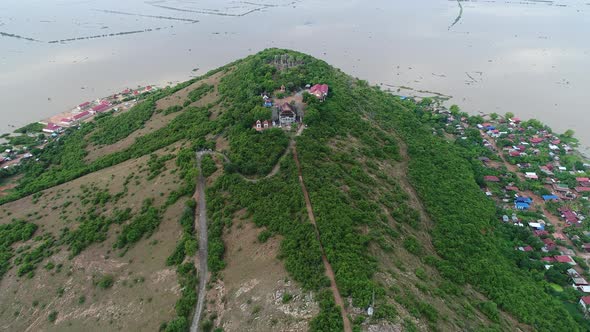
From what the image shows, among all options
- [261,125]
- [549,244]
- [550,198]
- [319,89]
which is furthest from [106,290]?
[550,198]

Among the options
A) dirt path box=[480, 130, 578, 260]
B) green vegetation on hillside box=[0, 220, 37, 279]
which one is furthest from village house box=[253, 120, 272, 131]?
dirt path box=[480, 130, 578, 260]

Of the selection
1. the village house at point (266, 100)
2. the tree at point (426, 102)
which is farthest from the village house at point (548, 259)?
the tree at point (426, 102)

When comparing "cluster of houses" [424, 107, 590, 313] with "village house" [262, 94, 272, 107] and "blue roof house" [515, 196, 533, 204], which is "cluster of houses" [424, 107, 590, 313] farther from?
"village house" [262, 94, 272, 107]

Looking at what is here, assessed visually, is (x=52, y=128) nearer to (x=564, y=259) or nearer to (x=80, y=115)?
(x=80, y=115)

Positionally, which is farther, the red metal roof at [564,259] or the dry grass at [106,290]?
the red metal roof at [564,259]

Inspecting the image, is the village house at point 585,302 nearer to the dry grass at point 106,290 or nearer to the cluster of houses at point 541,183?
the cluster of houses at point 541,183

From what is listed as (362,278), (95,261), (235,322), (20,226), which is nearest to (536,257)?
(362,278)

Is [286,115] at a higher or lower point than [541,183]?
higher
